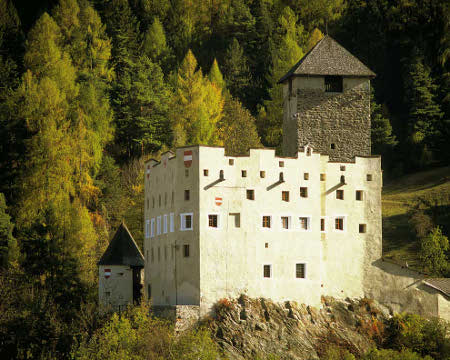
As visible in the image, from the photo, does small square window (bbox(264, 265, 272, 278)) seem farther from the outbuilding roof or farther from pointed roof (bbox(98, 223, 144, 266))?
pointed roof (bbox(98, 223, 144, 266))

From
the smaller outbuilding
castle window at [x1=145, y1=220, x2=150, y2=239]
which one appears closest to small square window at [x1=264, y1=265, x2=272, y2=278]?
castle window at [x1=145, y1=220, x2=150, y2=239]

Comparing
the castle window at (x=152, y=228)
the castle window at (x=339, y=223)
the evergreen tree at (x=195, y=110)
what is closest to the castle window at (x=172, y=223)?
the castle window at (x=152, y=228)

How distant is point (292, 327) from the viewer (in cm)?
5531

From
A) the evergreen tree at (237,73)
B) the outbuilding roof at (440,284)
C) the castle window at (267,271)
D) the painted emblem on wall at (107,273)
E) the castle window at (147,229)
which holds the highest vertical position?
the evergreen tree at (237,73)

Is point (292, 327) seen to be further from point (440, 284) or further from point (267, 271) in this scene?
point (440, 284)

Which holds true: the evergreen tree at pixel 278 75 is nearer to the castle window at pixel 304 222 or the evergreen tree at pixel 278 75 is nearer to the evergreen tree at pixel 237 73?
the evergreen tree at pixel 237 73

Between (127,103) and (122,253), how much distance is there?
25218 mm

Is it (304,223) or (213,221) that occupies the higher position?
(213,221)

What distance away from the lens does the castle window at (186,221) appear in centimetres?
5488

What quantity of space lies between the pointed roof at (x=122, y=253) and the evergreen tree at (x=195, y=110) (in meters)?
15.8

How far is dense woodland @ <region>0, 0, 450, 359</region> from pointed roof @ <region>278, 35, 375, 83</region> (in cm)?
1790

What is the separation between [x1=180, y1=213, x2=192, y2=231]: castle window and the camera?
54875 mm

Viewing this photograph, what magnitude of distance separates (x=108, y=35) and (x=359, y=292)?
4690 cm

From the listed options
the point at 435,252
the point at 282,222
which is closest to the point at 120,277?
the point at 282,222
